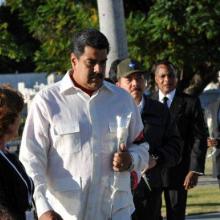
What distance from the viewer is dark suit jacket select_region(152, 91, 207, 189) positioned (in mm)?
9562

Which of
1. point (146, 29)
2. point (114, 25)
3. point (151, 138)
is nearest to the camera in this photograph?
point (151, 138)

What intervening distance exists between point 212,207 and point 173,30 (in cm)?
826

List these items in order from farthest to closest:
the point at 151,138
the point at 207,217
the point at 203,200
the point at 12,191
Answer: the point at 203,200 → the point at 207,217 → the point at 151,138 → the point at 12,191

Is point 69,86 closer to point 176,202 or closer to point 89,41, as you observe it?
point 89,41

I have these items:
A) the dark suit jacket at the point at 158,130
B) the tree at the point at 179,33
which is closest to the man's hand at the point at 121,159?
the dark suit jacket at the point at 158,130

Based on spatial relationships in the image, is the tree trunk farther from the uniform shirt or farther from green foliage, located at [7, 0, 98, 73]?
green foliage, located at [7, 0, 98, 73]

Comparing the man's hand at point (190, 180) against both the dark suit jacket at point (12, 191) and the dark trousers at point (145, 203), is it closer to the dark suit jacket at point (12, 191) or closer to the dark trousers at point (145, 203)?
the dark trousers at point (145, 203)

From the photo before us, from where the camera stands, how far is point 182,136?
31.6 ft

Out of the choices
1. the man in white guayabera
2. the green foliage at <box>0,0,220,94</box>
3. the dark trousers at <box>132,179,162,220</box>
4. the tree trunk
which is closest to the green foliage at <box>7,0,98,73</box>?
the green foliage at <box>0,0,220,94</box>

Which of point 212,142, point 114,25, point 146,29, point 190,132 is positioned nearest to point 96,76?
point 190,132

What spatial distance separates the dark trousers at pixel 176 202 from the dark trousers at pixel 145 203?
1.41 m

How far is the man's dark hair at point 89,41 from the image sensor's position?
5996 mm

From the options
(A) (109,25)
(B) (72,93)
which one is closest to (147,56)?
(A) (109,25)

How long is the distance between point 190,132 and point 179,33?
12.8 m
